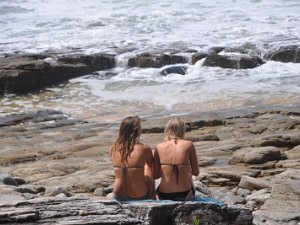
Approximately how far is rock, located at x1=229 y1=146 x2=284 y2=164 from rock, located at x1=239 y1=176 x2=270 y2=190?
127 centimetres

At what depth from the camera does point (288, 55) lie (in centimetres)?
2083

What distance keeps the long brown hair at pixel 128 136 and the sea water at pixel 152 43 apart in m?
9.19

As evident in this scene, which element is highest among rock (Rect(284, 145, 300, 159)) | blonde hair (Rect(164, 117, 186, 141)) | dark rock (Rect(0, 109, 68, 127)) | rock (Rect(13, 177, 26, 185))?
blonde hair (Rect(164, 117, 186, 141))

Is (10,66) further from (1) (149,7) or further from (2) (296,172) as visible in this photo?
(1) (149,7)

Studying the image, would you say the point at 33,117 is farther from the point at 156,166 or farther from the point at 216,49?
the point at 216,49

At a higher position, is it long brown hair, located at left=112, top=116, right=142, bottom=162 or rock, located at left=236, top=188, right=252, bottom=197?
long brown hair, located at left=112, top=116, right=142, bottom=162

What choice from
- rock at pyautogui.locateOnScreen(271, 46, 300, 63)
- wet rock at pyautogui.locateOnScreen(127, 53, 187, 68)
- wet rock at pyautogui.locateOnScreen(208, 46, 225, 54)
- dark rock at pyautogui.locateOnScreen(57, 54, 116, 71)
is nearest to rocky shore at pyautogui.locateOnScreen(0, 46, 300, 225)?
dark rock at pyautogui.locateOnScreen(57, 54, 116, 71)

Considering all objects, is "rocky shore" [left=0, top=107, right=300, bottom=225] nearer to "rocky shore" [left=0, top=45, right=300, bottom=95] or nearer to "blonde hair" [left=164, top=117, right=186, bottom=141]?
"blonde hair" [left=164, top=117, right=186, bottom=141]

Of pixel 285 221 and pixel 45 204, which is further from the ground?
pixel 45 204

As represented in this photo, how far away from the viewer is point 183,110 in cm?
1488

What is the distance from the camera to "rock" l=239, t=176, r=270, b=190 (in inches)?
291

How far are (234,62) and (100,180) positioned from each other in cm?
1314

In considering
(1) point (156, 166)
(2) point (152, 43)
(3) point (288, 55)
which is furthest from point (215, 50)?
(1) point (156, 166)

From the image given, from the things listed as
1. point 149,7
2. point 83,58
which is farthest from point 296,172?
point 149,7
